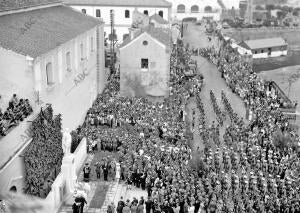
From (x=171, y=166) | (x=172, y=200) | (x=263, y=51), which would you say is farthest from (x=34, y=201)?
(x=263, y=51)

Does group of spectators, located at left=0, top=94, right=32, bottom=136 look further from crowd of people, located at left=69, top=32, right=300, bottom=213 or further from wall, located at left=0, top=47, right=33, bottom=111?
crowd of people, located at left=69, top=32, right=300, bottom=213

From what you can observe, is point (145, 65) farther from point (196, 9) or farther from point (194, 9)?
point (194, 9)

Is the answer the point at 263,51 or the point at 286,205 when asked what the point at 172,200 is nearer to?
the point at 286,205

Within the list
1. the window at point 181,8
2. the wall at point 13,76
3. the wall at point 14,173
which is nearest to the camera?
the wall at point 14,173

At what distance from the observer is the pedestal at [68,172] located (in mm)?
16656

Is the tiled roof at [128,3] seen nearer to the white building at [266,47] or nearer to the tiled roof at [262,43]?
the tiled roof at [262,43]

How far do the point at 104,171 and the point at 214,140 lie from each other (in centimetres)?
855

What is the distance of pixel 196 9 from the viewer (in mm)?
96938

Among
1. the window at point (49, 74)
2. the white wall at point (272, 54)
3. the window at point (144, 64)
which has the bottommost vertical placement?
the white wall at point (272, 54)

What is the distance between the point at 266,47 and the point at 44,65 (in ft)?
175

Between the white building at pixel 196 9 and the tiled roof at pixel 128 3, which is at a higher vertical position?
the tiled roof at pixel 128 3

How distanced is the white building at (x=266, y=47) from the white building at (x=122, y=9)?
14.0m

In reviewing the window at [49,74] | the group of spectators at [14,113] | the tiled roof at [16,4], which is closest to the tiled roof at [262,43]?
the tiled roof at [16,4]

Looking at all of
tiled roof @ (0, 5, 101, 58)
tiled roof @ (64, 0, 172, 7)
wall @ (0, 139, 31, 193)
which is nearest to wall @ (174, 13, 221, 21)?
tiled roof @ (64, 0, 172, 7)
